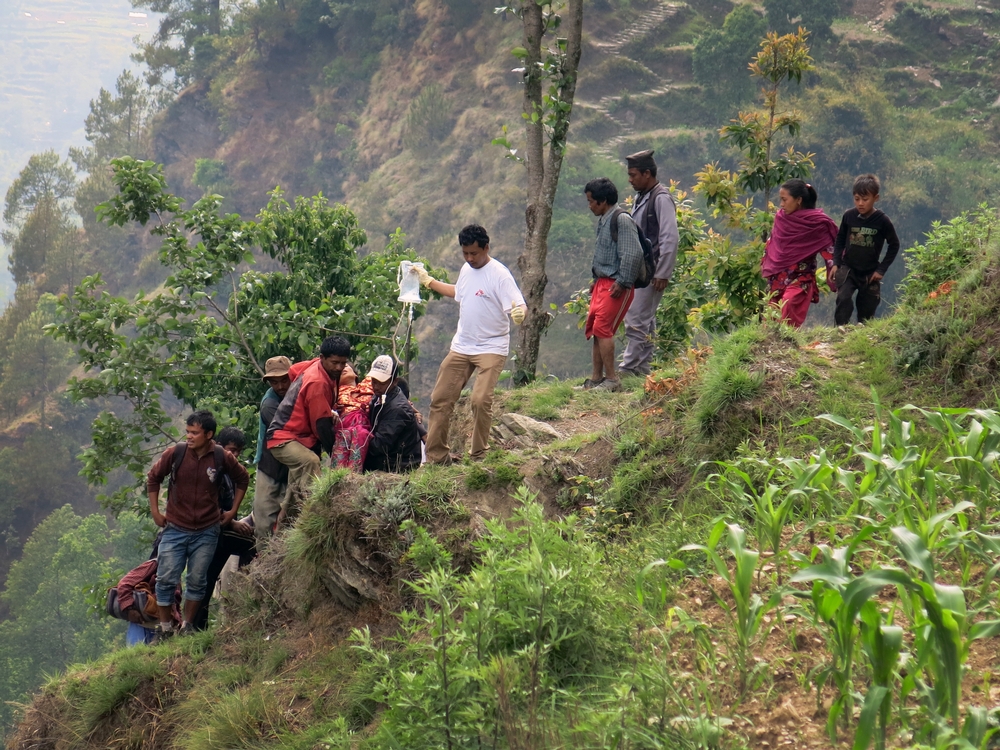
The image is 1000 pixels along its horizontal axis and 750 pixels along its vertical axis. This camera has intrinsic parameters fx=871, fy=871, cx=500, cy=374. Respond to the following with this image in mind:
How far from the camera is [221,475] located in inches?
237

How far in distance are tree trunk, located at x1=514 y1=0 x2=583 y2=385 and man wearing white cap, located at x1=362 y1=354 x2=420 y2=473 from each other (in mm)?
3080

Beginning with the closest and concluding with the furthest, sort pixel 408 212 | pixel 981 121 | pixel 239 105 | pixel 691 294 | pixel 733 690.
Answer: pixel 733 690 → pixel 691 294 → pixel 981 121 → pixel 408 212 → pixel 239 105

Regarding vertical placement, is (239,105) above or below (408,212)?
above

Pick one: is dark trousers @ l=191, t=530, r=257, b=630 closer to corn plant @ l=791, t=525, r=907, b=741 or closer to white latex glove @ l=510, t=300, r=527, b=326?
white latex glove @ l=510, t=300, r=527, b=326

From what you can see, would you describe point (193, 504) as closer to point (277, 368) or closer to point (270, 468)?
point (270, 468)

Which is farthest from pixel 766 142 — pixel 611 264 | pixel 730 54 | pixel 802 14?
pixel 802 14

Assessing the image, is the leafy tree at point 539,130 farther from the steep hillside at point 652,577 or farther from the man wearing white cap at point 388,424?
the man wearing white cap at point 388,424

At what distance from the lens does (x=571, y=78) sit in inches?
338

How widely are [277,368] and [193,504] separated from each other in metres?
1.08

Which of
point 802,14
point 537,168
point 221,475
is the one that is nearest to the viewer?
point 221,475

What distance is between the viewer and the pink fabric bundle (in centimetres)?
643

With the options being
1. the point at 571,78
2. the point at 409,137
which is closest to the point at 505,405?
the point at 571,78

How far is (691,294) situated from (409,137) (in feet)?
165

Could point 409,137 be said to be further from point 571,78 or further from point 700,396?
point 700,396
